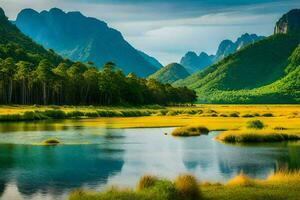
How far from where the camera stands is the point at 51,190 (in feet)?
116

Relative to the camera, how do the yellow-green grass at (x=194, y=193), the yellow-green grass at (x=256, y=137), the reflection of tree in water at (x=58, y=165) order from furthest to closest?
1. the yellow-green grass at (x=256, y=137)
2. the reflection of tree in water at (x=58, y=165)
3. the yellow-green grass at (x=194, y=193)

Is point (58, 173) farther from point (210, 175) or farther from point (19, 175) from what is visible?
point (210, 175)

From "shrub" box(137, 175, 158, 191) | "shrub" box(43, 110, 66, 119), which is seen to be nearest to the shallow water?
"shrub" box(137, 175, 158, 191)

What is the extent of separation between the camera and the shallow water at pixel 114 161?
126 feet

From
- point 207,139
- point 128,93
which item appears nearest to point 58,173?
point 207,139

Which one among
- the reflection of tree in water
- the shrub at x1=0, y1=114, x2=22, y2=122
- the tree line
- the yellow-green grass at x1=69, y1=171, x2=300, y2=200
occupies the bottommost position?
the reflection of tree in water

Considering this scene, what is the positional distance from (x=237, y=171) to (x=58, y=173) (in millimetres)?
15715

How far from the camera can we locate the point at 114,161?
5019 centimetres

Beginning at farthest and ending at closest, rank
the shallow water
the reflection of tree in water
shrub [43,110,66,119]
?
shrub [43,110,66,119] < the shallow water < the reflection of tree in water

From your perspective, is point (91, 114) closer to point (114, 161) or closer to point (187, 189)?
point (114, 161)

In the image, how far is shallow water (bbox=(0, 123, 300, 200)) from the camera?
126 ft

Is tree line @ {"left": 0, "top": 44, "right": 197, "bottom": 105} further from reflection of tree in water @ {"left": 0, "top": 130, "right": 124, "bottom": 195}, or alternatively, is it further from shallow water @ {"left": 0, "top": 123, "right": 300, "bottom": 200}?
reflection of tree in water @ {"left": 0, "top": 130, "right": 124, "bottom": 195}

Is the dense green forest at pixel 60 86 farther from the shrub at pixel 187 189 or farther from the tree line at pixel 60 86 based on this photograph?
the shrub at pixel 187 189

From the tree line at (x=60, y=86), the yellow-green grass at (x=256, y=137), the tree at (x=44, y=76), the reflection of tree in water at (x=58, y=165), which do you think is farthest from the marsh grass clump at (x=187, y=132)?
the tree at (x=44, y=76)
